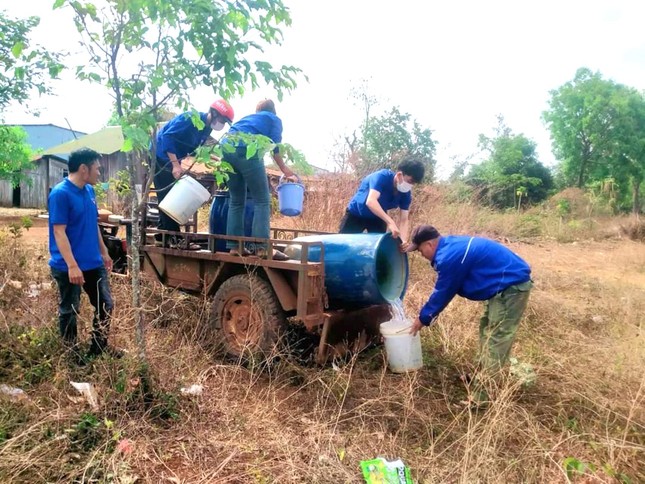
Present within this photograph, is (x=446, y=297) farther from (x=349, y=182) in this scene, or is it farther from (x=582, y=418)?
(x=349, y=182)

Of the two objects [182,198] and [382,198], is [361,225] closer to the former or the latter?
[382,198]

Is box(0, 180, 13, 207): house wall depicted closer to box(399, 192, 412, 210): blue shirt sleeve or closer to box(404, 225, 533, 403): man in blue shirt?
box(399, 192, 412, 210): blue shirt sleeve

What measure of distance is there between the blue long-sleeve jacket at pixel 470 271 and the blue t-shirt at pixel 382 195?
106 centimetres

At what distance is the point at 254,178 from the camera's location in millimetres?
4258

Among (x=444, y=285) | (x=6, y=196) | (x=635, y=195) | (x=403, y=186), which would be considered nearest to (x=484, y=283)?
(x=444, y=285)

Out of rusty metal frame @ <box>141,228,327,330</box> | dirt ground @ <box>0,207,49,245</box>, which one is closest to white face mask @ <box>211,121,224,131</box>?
rusty metal frame @ <box>141,228,327,330</box>

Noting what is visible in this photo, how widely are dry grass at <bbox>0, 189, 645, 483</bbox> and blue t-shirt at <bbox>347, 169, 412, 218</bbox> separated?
4.16ft

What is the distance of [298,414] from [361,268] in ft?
3.74

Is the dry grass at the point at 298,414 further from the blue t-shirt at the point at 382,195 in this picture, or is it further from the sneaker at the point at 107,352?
the blue t-shirt at the point at 382,195

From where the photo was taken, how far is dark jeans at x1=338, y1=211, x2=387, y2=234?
489cm

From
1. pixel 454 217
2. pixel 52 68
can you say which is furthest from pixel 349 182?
pixel 52 68

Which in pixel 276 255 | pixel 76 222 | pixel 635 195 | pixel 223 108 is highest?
pixel 635 195

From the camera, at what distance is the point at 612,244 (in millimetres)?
16719

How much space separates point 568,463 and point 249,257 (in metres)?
2.55
